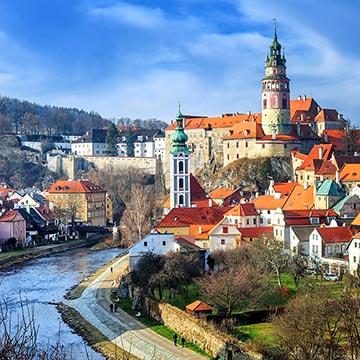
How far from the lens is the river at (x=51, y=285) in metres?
25.7

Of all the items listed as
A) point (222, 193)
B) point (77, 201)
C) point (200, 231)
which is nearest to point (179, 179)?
point (222, 193)

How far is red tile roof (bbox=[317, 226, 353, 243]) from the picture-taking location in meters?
37.2

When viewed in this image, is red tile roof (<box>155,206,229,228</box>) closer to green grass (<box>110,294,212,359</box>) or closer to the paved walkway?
the paved walkway

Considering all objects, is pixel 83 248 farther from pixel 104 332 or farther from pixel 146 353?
pixel 146 353

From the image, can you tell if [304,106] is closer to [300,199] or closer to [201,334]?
[300,199]

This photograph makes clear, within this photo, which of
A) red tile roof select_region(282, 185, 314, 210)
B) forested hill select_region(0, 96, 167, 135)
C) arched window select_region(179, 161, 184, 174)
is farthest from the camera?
forested hill select_region(0, 96, 167, 135)

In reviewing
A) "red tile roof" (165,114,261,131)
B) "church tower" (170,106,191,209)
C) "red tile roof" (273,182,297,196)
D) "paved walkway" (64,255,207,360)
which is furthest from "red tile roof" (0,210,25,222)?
"red tile roof" (165,114,261,131)

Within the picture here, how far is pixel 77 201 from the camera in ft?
227

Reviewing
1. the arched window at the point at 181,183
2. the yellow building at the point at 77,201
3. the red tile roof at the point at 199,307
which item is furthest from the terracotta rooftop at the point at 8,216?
the red tile roof at the point at 199,307

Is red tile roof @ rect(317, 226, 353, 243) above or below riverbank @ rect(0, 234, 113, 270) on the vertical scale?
above

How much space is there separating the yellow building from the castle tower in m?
19.6

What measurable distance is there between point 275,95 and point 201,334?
43993 millimetres

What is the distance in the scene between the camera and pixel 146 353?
23.7 metres

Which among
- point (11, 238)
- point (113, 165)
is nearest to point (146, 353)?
point (11, 238)
